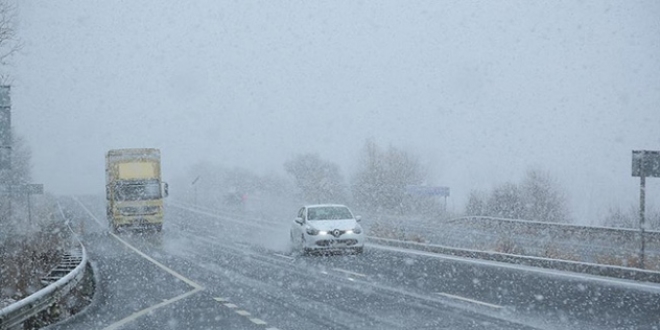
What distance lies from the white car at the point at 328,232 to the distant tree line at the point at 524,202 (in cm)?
2291

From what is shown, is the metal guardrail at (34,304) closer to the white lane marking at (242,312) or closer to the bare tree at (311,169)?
the white lane marking at (242,312)

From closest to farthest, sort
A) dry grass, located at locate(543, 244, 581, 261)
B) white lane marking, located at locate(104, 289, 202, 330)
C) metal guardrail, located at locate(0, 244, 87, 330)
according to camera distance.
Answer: metal guardrail, located at locate(0, 244, 87, 330), white lane marking, located at locate(104, 289, 202, 330), dry grass, located at locate(543, 244, 581, 261)

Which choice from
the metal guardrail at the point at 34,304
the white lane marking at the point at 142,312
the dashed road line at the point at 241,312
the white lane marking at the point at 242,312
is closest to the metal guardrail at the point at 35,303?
the metal guardrail at the point at 34,304

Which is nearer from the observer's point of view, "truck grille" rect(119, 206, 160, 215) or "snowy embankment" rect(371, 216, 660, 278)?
"snowy embankment" rect(371, 216, 660, 278)

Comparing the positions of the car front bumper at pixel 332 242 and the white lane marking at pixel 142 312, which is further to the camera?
the car front bumper at pixel 332 242

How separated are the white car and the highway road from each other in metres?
0.40

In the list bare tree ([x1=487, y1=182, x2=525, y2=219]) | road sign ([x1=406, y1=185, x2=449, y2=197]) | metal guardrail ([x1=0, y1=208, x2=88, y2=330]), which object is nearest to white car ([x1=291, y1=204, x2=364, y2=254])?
metal guardrail ([x1=0, y1=208, x2=88, y2=330])

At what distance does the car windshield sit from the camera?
84.6 feet

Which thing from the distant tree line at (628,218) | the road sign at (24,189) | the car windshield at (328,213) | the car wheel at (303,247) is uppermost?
the car windshield at (328,213)

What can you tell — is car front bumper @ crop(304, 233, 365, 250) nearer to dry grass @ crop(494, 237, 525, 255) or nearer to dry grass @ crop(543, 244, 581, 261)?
dry grass @ crop(494, 237, 525, 255)

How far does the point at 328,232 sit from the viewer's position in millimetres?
24375

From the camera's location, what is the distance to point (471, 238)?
32.0 m

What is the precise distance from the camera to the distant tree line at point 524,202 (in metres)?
47.6

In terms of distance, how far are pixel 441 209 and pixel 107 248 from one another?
30.3 meters
